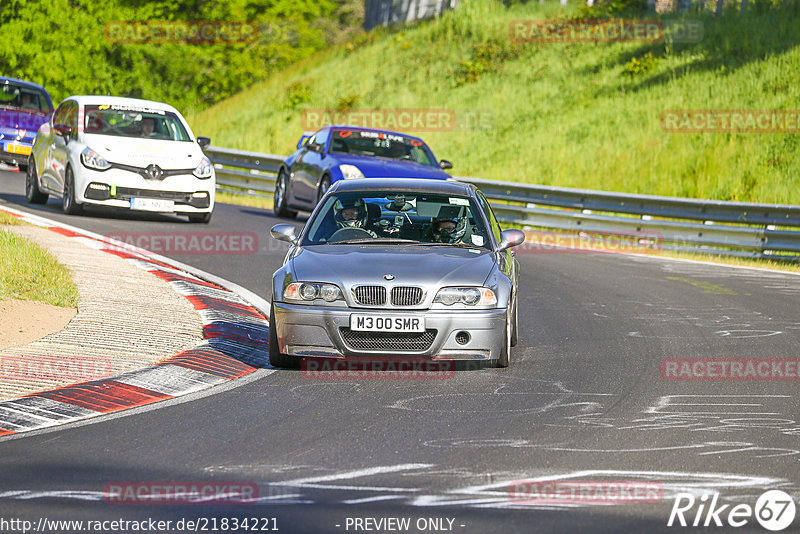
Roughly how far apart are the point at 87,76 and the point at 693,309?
131 feet

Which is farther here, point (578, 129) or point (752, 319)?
point (578, 129)

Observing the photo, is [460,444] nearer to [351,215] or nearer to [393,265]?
[393,265]

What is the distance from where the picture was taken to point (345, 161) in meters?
19.0

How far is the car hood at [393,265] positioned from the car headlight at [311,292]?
4 cm

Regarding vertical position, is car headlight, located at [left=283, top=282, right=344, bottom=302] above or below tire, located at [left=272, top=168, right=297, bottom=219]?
above

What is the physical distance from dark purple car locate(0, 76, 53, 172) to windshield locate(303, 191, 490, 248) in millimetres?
16816

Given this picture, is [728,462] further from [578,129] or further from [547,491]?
[578,129]

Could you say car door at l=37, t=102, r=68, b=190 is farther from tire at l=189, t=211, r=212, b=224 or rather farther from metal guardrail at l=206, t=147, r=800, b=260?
metal guardrail at l=206, t=147, r=800, b=260

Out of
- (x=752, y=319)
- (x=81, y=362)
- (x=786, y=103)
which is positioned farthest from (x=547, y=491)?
(x=786, y=103)

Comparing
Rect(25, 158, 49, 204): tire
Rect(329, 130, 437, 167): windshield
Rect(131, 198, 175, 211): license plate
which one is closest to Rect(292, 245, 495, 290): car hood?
Rect(131, 198, 175, 211): license plate

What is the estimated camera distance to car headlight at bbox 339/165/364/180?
60.8 feet

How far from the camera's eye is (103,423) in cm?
714

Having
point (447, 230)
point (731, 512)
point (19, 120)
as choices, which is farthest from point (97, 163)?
point (731, 512)

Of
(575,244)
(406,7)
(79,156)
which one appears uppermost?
(406,7)
